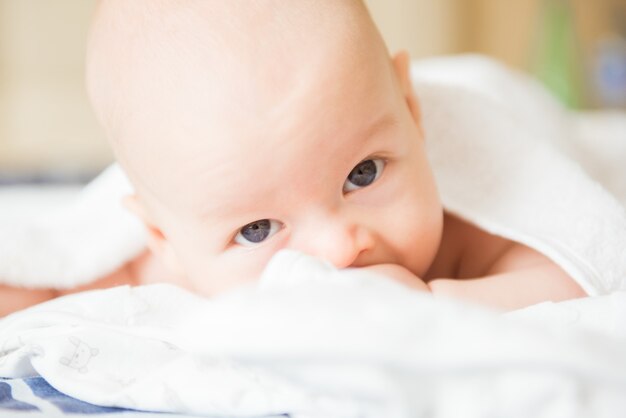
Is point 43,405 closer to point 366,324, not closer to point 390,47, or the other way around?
point 366,324

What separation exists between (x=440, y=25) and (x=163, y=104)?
119 inches

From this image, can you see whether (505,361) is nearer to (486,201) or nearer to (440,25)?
(486,201)

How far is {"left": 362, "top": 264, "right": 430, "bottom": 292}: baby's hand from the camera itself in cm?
83

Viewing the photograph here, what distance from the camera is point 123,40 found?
0.90m

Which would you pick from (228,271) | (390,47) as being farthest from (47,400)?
(390,47)

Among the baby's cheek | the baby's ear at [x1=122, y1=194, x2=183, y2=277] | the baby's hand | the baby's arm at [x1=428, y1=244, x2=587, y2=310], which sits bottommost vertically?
the baby's arm at [x1=428, y1=244, x2=587, y2=310]

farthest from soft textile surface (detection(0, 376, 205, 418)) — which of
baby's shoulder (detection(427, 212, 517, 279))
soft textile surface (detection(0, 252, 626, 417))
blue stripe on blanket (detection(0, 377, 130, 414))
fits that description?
baby's shoulder (detection(427, 212, 517, 279))

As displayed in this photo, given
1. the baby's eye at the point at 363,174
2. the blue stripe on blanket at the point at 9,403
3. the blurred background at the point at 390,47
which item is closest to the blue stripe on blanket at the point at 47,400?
the blue stripe on blanket at the point at 9,403

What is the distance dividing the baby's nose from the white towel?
0.25 m

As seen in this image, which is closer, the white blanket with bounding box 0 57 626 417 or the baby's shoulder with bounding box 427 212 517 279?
the white blanket with bounding box 0 57 626 417

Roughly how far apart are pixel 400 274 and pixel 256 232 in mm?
145

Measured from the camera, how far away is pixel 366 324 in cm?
53

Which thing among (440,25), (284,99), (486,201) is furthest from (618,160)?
(440,25)

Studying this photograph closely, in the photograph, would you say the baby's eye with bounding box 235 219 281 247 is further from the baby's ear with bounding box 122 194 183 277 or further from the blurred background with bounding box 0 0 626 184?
the blurred background with bounding box 0 0 626 184
